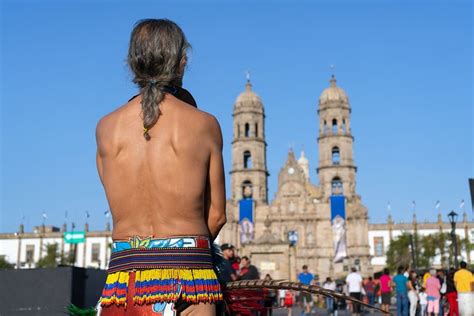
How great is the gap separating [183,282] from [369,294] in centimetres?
2076

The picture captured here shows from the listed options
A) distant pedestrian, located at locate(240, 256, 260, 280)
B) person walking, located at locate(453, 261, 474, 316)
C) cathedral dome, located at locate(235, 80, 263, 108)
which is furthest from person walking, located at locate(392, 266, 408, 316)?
cathedral dome, located at locate(235, 80, 263, 108)

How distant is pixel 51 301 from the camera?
734 cm

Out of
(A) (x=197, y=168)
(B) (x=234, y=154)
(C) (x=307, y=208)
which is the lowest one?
(A) (x=197, y=168)

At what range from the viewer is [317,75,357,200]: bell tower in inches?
2453

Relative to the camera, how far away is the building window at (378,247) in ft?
239

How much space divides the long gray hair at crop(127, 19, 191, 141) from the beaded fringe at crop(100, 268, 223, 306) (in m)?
0.64

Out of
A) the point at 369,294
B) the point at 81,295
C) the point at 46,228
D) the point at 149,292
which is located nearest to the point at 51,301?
the point at 81,295

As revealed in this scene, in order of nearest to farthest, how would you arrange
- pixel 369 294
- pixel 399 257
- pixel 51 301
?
pixel 51 301 < pixel 369 294 < pixel 399 257

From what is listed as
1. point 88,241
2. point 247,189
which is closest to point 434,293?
point 247,189

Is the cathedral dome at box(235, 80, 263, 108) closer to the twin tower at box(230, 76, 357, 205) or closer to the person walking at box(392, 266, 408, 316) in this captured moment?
the twin tower at box(230, 76, 357, 205)

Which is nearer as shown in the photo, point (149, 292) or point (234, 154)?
point (149, 292)

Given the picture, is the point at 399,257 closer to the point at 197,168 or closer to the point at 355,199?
the point at 355,199

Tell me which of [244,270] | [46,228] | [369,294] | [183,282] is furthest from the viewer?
[46,228]

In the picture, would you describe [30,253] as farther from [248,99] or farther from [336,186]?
[336,186]
